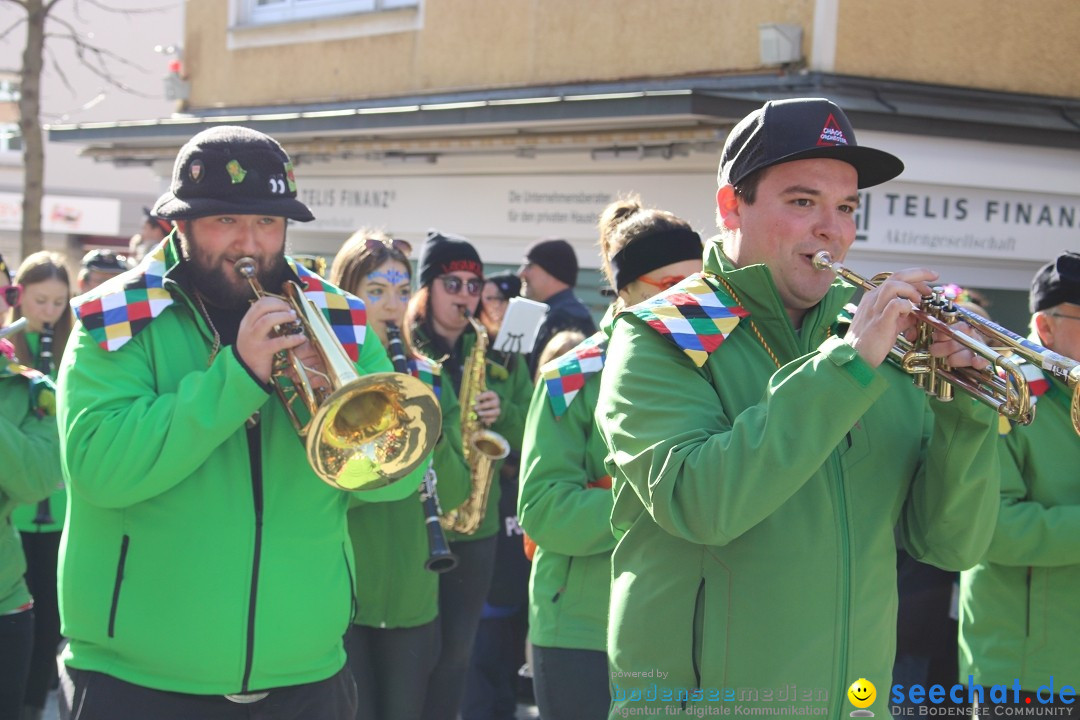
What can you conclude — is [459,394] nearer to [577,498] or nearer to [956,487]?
[577,498]

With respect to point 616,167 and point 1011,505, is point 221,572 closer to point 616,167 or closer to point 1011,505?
point 1011,505

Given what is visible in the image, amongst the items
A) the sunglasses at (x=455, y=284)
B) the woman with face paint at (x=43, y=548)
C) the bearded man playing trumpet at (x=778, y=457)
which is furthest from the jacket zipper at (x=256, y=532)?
the woman with face paint at (x=43, y=548)

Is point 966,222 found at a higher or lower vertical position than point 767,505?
higher

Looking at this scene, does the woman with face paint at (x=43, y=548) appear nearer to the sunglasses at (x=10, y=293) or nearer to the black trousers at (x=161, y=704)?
the sunglasses at (x=10, y=293)

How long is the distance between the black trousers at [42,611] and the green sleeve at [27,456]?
111cm

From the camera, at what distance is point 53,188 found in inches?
1075

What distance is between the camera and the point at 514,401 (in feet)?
20.5

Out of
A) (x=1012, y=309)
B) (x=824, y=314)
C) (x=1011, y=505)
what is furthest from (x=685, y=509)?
(x=1012, y=309)

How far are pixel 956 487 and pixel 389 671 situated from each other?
261 centimetres

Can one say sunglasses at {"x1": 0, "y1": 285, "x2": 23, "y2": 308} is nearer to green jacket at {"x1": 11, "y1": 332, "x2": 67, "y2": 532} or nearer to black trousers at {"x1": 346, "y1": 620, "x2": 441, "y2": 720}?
green jacket at {"x1": 11, "y1": 332, "x2": 67, "y2": 532}

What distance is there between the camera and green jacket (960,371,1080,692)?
3963 mm

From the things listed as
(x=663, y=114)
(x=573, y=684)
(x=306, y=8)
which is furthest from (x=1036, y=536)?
(x=306, y=8)

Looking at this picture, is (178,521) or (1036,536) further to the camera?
(1036,536)

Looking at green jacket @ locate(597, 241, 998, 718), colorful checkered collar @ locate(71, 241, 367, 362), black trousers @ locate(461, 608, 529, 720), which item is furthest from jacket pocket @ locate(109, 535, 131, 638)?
black trousers @ locate(461, 608, 529, 720)
